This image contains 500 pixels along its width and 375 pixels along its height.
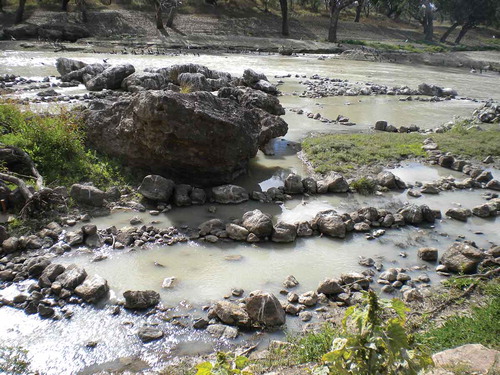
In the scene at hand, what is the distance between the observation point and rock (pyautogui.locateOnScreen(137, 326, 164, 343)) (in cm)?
525

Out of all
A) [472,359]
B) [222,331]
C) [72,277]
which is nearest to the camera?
[472,359]

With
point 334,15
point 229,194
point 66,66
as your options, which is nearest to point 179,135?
point 229,194

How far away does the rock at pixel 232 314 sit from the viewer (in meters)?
5.49

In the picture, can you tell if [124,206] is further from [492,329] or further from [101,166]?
[492,329]

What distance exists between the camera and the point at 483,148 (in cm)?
1311

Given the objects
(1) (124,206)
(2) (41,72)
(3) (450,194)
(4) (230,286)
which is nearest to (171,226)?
(1) (124,206)

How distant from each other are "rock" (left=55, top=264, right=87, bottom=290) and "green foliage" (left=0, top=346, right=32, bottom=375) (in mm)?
1116

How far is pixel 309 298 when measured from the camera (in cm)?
600

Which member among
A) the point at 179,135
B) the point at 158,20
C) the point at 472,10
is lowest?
the point at 179,135

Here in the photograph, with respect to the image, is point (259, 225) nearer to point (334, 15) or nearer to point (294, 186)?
point (294, 186)

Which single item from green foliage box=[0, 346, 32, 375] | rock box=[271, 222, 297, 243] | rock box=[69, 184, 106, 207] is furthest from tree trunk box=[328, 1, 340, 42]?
green foliage box=[0, 346, 32, 375]

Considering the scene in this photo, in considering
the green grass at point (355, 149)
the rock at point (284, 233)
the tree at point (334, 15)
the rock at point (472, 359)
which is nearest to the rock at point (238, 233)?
the rock at point (284, 233)

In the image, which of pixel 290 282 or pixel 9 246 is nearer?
pixel 290 282

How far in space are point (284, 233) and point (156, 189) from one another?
2706mm
